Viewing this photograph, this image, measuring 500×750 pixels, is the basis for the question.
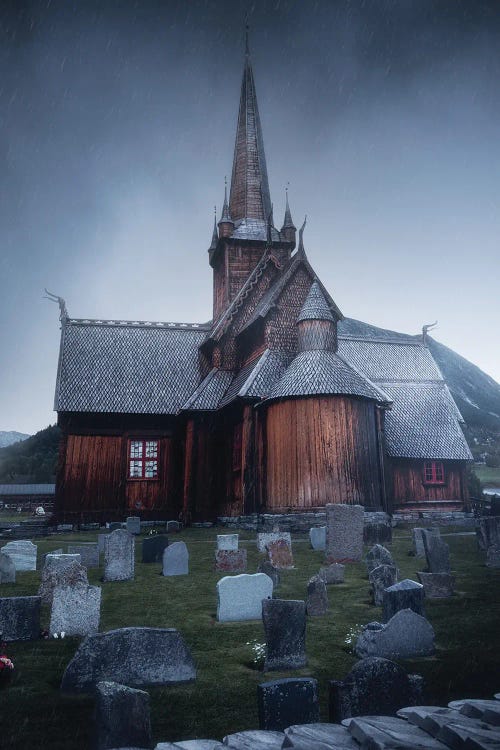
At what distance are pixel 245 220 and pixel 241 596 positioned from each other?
27.7 m

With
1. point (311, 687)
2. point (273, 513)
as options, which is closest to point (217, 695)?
point (311, 687)

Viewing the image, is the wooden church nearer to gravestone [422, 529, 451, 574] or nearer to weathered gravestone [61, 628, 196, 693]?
gravestone [422, 529, 451, 574]

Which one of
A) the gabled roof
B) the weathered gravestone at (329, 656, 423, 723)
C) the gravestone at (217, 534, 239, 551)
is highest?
the gabled roof

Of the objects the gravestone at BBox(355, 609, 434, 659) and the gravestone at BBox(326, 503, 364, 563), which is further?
the gravestone at BBox(326, 503, 364, 563)

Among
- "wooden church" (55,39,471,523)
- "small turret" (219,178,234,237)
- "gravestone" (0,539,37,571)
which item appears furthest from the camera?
"small turret" (219,178,234,237)

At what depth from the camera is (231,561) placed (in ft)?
37.4

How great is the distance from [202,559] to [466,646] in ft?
27.0

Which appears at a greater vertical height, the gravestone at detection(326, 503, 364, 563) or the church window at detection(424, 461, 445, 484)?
the church window at detection(424, 461, 445, 484)

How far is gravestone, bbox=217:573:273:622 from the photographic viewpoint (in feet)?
25.4

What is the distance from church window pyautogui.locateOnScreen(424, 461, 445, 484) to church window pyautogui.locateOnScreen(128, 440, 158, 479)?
44.7ft

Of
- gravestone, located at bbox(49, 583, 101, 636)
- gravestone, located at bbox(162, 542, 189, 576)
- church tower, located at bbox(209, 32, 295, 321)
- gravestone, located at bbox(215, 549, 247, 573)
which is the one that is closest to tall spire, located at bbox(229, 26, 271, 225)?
church tower, located at bbox(209, 32, 295, 321)

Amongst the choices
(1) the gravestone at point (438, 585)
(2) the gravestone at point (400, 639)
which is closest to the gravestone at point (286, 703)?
(2) the gravestone at point (400, 639)

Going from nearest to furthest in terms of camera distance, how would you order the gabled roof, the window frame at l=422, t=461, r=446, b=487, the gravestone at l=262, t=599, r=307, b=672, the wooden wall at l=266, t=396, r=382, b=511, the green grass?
the green grass < the gravestone at l=262, t=599, r=307, b=672 < the wooden wall at l=266, t=396, r=382, b=511 < the gabled roof < the window frame at l=422, t=461, r=446, b=487

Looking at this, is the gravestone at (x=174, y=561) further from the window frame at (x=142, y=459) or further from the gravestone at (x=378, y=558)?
the window frame at (x=142, y=459)
